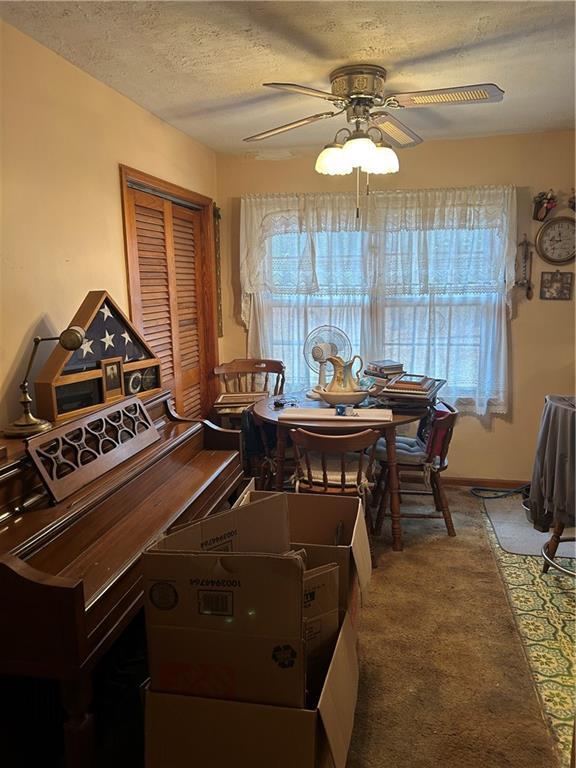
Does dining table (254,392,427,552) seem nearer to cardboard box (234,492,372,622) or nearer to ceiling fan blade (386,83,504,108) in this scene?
cardboard box (234,492,372,622)

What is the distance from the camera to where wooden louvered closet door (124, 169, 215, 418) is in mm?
2943

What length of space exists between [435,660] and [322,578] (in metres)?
0.99

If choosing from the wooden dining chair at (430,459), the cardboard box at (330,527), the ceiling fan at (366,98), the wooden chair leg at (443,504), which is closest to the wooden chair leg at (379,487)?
the wooden dining chair at (430,459)

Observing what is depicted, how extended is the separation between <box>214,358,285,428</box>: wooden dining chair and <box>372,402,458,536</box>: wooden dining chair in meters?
0.91

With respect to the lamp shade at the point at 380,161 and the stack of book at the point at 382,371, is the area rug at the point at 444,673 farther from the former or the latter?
the lamp shade at the point at 380,161

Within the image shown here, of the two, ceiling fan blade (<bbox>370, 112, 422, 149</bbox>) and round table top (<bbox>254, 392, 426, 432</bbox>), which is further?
round table top (<bbox>254, 392, 426, 432</bbox>)

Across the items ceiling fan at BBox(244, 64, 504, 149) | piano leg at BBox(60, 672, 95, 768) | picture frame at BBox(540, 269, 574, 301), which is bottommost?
piano leg at BBox(60, 672, 95, 768)

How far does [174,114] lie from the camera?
9.73 feet

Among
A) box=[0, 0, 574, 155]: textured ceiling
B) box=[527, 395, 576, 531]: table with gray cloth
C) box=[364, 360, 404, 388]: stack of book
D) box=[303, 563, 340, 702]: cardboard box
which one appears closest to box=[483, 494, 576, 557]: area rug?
box=[527, 395, 576, 531]: table with gray cloth

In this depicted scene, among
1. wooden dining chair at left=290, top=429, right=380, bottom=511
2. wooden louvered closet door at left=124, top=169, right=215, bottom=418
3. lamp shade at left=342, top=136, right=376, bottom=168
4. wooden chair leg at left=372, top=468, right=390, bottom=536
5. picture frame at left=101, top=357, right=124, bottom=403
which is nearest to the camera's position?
picture frame at left=101, top=357, right=124, bottom=403

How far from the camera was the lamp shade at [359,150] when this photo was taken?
2279mm

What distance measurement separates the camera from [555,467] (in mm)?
2420

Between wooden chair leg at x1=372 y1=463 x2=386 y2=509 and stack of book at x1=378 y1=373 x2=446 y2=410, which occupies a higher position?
stack of book at x1=378 y1=373 x2=446 y2=410

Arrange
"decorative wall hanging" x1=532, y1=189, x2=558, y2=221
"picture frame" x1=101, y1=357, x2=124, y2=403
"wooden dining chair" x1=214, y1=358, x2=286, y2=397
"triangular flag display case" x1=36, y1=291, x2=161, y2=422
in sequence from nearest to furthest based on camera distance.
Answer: "triangular flag display case" x1=36, y1=291, x2=161, y2=422 → "picture frame" x1=101, y1=357, x2=124, y2=403 → "decorative wall hanging" x1=532, y1=189, x2=558, y2=221 → "wooden dining chair" x1=214, y1=358, x2=286, y2=397
